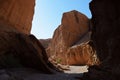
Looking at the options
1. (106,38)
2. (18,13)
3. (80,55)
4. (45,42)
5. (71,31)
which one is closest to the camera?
(106,38)

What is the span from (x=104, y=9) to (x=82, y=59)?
83.5 feet

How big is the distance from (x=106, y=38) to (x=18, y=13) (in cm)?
1286

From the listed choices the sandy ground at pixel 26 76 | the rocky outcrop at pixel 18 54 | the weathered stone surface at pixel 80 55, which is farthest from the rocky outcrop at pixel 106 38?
the weathered stone surface at pixel 80 55

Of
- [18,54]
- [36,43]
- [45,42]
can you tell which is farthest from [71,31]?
[18,54]

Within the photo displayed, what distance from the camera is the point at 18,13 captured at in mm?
23016

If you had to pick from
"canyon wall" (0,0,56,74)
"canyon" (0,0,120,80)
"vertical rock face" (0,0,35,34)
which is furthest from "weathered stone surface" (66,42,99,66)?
"canyon wall" (0,0,56,74)

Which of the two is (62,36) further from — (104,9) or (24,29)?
(104,9)

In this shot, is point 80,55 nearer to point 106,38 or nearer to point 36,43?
point 36,43

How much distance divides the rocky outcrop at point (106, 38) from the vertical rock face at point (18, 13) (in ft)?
30.3

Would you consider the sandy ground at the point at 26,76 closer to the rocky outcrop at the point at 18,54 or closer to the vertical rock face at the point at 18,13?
the rocky outcrop at the point at 18,54

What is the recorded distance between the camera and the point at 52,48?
2235 inches

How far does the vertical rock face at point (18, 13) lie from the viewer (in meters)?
20.3

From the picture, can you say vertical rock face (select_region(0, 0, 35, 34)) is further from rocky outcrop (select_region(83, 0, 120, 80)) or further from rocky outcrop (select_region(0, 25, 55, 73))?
rocky outcrop (select_region(83, 0, 120, 80))

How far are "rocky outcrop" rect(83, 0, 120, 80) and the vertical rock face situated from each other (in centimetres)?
924
